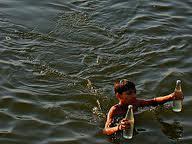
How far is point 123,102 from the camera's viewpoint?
275 inches

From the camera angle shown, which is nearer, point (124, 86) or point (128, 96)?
point (124, 86)

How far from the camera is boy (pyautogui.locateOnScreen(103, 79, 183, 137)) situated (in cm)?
674

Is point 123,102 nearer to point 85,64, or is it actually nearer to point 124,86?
point 124,86

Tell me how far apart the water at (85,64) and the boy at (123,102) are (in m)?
0.24

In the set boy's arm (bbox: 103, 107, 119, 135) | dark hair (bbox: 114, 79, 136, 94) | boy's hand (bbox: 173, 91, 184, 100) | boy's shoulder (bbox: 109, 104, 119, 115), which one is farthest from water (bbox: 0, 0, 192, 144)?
dark hair (bbox: 114, 79, 136, 94)

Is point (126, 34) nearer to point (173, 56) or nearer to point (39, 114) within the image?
point (173, 56)

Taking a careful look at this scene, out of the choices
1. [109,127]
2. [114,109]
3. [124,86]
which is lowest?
[109,127]

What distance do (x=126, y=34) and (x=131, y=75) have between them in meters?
1.69

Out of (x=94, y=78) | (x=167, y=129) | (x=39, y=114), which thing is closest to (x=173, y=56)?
(x=94, y=78)

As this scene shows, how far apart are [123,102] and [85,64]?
7.12 feet

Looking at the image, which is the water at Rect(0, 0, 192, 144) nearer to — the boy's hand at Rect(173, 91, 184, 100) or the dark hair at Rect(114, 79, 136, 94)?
the boy's hand at Rect(173, 91, 184, 100)

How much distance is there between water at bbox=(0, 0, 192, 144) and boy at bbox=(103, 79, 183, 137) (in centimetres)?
24

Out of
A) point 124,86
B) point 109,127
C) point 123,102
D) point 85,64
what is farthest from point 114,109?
point 85,64

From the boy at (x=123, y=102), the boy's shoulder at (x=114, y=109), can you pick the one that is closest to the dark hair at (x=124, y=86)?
the boy at (x=123, y=102)
